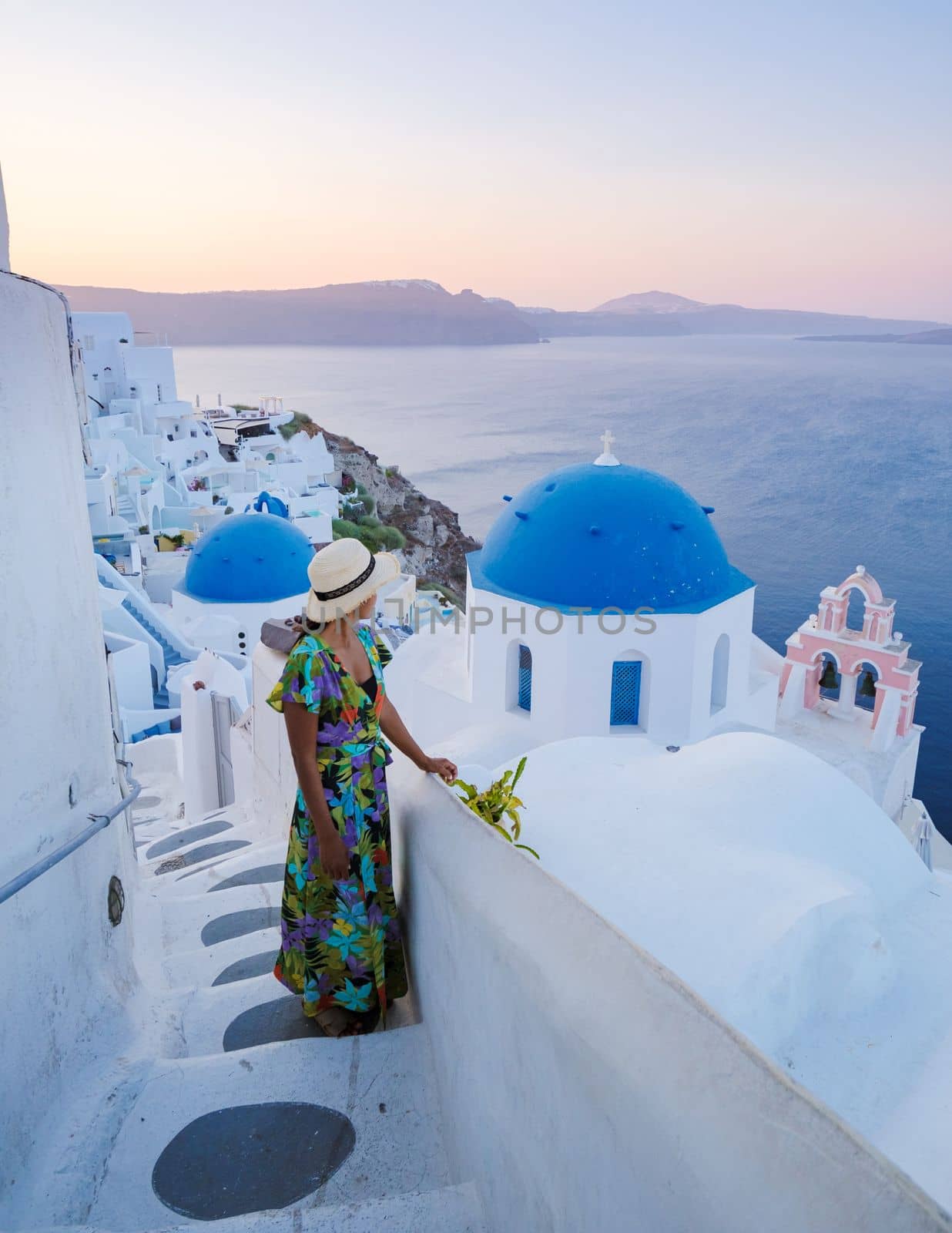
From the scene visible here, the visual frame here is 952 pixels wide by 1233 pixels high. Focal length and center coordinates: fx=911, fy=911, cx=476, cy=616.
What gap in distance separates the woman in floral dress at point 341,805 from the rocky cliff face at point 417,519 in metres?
38.6

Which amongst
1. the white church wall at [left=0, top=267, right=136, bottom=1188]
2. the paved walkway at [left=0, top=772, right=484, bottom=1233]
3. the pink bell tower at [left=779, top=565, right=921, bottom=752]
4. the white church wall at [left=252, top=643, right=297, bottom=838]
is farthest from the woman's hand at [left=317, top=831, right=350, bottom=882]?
the pink bell tower at [left=779, top=565, right=921, bottom=752]

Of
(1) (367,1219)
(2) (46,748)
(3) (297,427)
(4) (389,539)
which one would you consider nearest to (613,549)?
(2) (46,748)

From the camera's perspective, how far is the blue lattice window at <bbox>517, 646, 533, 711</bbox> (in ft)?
26.9

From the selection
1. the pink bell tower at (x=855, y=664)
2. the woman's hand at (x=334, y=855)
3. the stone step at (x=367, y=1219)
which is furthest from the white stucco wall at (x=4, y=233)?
the pink bell tower at (x=855, y=664)

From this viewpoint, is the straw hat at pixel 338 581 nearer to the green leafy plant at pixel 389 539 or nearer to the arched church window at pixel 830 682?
the arched church window at pixel 830 682

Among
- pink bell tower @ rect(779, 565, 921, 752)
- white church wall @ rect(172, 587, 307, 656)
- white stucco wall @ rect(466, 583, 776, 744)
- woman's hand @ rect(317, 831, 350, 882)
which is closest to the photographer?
woman's hand @ rect(317, 831, 350, 882)

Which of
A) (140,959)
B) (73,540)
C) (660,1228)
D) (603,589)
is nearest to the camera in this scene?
(660,1228)

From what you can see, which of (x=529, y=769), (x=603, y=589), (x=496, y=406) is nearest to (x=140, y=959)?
(x=529, y=769)

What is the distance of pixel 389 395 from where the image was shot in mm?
124250

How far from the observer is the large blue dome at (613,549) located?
7.58 m

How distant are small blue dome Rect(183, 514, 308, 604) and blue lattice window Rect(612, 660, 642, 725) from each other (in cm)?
741

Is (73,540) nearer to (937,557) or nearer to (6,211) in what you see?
(6,211)

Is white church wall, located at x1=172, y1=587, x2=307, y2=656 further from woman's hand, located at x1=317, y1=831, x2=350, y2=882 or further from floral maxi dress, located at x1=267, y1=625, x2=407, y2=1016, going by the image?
woman's hand, located at x1=317, y1=831, x2=350, y2=882

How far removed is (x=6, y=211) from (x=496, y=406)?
351ft
